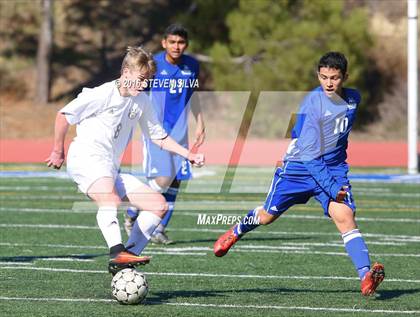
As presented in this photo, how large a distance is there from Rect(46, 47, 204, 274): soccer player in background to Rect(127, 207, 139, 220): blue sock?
2.97 metres

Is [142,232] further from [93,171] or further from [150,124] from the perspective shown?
[150,124]

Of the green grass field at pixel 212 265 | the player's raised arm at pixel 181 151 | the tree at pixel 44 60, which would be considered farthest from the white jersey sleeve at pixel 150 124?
the tree at pixel 44 60

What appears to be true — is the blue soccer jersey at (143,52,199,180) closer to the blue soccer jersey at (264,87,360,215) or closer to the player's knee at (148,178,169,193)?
the player's knee at (148,178,169,193)

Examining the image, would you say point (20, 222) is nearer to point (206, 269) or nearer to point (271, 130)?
point (206, 269)

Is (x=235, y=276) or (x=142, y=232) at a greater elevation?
(x=142, y=232)

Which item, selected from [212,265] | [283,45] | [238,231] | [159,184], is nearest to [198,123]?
[159,184]

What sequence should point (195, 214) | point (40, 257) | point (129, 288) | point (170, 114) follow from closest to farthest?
point (129, 288) → point (40, 257) → point (170, 114) → point (195, 214)

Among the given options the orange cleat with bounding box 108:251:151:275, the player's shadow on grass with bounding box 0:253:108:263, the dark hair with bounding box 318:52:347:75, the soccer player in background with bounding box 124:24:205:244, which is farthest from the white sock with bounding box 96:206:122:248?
the soccer player in background with bounding box 124:24:205:244

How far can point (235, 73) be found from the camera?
2769 centimetres

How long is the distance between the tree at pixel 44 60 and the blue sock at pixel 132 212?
19812mm

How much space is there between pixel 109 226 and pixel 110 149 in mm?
557

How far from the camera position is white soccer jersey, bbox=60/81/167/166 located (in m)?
6.84

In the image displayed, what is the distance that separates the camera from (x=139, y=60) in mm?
6793

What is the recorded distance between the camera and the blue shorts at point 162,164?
9.96 meters
